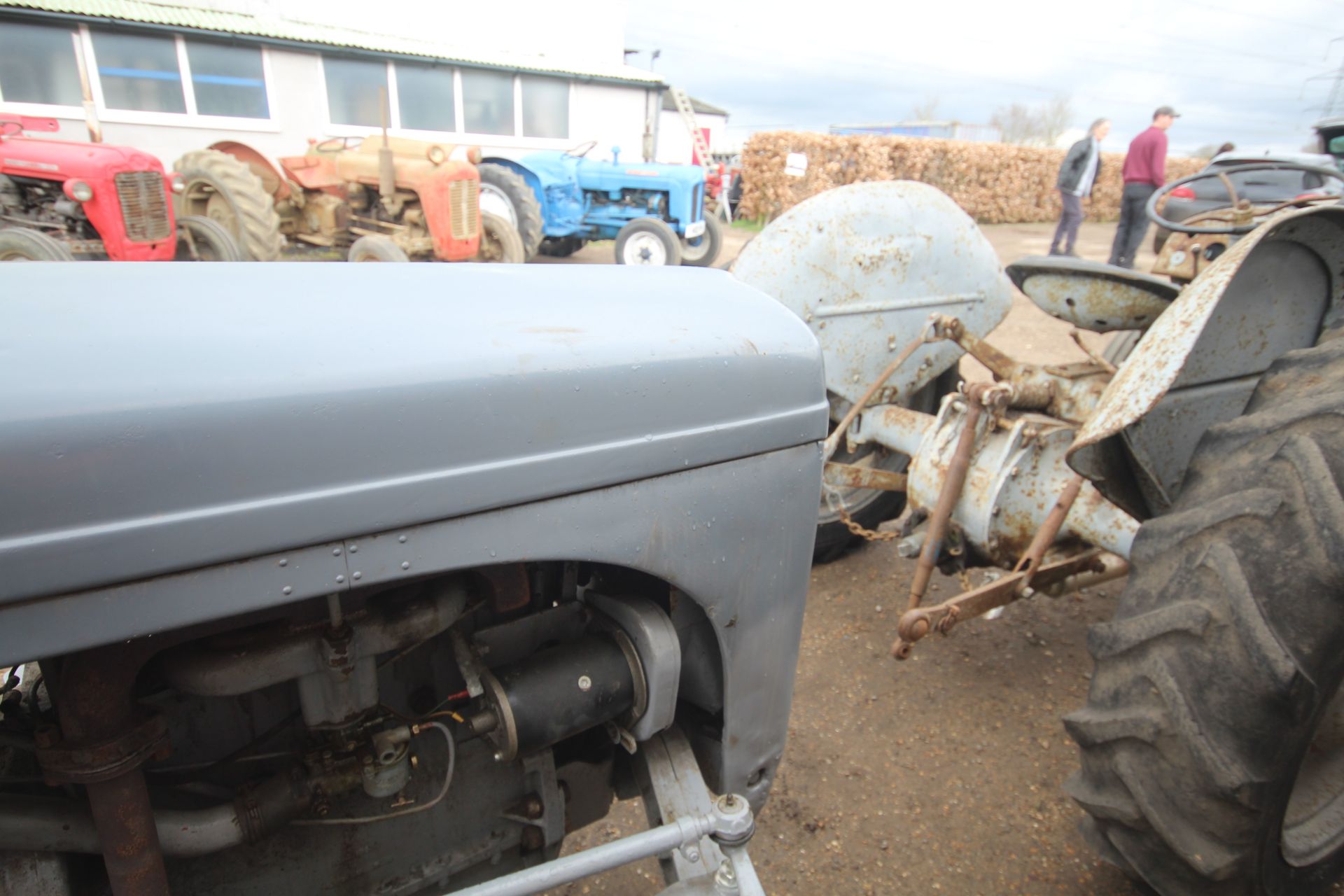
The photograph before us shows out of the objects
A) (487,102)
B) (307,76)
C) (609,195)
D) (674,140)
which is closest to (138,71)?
(307,76)

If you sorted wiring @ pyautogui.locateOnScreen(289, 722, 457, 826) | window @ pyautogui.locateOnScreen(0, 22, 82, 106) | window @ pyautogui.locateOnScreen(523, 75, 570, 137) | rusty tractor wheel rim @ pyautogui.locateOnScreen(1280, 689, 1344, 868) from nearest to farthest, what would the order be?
wiring @ pyautogui.locateOnScreen(289, 722, 457, 826)
rusty tractor wheel rim @ pyautogui.locateOnScreen(1280, 689, 1344, 868)
window @ pyautogui.locateOnScreen(0, 22, 82, 106)
window @ pyautogui.locateOnScreen(523, 75, 570, 137)

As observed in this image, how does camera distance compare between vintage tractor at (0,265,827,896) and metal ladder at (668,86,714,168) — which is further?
metal ladder at (668,86,714,168)

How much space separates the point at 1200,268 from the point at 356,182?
753 centimetres

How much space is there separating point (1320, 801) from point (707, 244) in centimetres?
897

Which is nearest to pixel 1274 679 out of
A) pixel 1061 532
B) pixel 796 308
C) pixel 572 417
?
pixel 1061 532

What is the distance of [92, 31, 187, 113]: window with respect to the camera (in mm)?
9883

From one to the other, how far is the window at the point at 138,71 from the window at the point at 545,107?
4880 millimetres

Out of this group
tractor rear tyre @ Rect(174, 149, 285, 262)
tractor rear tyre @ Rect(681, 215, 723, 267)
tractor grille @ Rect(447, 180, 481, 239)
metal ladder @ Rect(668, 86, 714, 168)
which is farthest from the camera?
metal ladder @ Rect(668, 86, 714, 168)

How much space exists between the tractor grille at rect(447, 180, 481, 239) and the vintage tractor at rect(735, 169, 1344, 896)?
17.6 ft

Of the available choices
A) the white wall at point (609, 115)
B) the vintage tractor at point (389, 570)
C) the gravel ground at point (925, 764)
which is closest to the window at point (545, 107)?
→ the white wall at point (609, 115)

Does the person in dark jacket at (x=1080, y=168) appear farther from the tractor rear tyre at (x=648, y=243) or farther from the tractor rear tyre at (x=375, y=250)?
the tractor rear tyre at (x=375, y=250)

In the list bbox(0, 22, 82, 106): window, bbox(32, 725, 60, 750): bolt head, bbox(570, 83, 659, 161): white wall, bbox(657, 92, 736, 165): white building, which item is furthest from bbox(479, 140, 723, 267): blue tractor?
bbox(657, 92, 736, 165): white building

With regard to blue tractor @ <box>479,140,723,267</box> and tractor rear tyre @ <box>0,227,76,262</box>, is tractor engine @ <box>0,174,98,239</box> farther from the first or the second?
blue tractor @ <box>479,140,723,267</box>

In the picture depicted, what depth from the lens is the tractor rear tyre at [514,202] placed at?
8.32 meters
